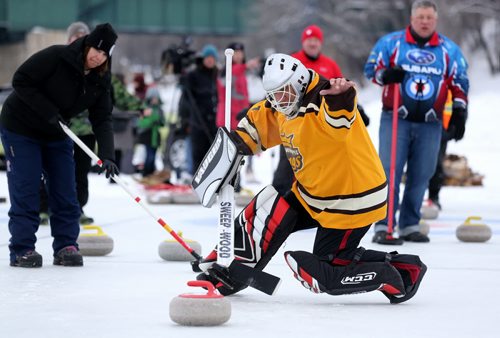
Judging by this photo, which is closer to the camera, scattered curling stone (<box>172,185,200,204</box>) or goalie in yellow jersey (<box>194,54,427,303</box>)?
goalie in yellow jersey (<box>194,54,427,303</box>)

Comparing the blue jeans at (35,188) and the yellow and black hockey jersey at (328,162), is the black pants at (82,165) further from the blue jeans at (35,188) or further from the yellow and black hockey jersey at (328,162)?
the yellow and black hockey jersey at (328,162)

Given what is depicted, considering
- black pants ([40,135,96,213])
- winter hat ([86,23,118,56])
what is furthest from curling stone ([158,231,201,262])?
black pants ([40,135,96,213])

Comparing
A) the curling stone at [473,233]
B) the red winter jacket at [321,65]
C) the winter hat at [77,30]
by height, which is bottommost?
the curling stone at [473,233]

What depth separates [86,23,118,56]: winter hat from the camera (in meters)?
6.37

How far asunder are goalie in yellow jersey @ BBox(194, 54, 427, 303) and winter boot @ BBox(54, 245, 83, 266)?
4.53 ft

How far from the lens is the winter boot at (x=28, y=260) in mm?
6609

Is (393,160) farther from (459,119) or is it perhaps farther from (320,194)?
(320,194)

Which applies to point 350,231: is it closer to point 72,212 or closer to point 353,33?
point 72,212

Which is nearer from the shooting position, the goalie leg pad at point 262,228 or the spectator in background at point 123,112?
the goalie leg pad at point 262,228

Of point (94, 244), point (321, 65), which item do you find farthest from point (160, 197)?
point (94, 244)

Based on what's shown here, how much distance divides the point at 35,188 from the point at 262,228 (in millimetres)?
1769

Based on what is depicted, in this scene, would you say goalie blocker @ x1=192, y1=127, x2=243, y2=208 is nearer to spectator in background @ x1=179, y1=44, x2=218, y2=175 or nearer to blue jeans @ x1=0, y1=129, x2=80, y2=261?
blue jeans @ x1=0, y1=129, x2=80, y2=261

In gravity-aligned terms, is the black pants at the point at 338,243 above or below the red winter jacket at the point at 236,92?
above

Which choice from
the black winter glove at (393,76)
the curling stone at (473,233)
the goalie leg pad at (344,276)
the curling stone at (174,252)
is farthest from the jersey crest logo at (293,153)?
the curling stone at (473,233)
